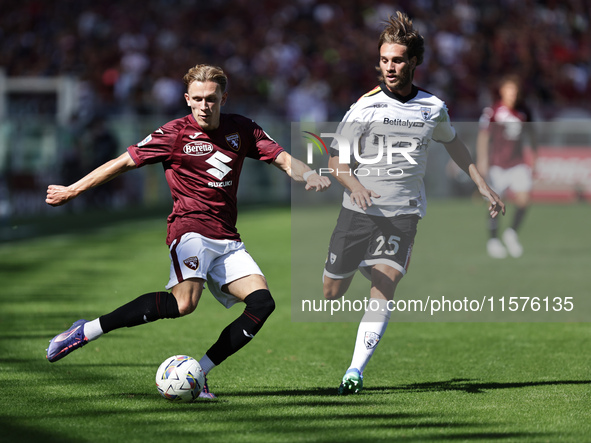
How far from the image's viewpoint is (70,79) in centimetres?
2156

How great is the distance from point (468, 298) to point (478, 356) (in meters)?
3.06

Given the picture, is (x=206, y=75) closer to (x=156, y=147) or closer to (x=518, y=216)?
(x=156, y=147)

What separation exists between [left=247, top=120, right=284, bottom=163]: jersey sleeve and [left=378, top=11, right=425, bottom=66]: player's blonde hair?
910 millimetres

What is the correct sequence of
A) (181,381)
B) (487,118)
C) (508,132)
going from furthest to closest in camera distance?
(508,132), (487,118), (181,381)

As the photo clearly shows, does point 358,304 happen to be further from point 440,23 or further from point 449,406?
point 440,23

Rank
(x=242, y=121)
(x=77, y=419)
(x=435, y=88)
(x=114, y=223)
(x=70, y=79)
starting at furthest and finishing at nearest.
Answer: (x=435, y=88) < (x=70, y=79) < (x=114, y=223) < (x=242, y=121) < (x=77, y=419)

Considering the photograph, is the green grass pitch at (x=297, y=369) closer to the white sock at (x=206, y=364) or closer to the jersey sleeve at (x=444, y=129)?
the white sock at (x=206, y=364)

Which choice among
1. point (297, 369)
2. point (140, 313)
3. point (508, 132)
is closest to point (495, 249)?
point (508, 132)

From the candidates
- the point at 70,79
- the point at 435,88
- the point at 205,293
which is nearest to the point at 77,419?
the point at 205,293

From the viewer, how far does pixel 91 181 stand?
18.6 ft

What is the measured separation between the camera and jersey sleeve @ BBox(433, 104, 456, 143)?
6180 mm

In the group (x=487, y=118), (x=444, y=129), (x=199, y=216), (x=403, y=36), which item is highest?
(x=403, y=36)

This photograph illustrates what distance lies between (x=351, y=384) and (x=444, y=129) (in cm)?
174

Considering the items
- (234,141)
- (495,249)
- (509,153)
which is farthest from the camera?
(509,153)
